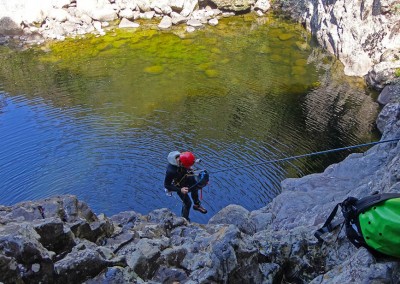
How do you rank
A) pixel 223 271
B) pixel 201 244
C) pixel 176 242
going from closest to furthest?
1. pixel 223 271
2. pixel 201 244
3. pixel 176 242

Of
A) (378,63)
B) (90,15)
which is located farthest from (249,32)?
(90,15)

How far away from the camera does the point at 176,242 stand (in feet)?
32.9

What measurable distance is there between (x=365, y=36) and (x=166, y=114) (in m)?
15.9

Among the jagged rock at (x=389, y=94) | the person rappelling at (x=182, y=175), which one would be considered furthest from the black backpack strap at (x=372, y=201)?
the jagged rock at (x=389, y=94)

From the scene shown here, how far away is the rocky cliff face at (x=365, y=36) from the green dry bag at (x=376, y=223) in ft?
73.8

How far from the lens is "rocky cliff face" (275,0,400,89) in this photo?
27.5m

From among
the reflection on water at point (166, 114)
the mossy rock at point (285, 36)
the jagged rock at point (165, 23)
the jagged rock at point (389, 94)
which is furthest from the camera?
the jagged rock at point (165, 23)

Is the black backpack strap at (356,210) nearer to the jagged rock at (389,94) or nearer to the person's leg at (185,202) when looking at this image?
the person's leg at (185,202)

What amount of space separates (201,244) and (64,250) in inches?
109

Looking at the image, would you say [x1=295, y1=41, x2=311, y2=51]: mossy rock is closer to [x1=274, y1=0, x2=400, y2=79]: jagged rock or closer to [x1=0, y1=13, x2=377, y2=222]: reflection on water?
[x1=0, y1=13, x2=377, y2=222]: reflection on water

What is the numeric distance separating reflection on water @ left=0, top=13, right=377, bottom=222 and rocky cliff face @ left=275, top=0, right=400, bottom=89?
3.89 feet

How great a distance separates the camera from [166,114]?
2442cm

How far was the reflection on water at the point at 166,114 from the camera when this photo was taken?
18.5m

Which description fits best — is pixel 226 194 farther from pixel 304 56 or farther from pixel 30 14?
pixel 30 14
